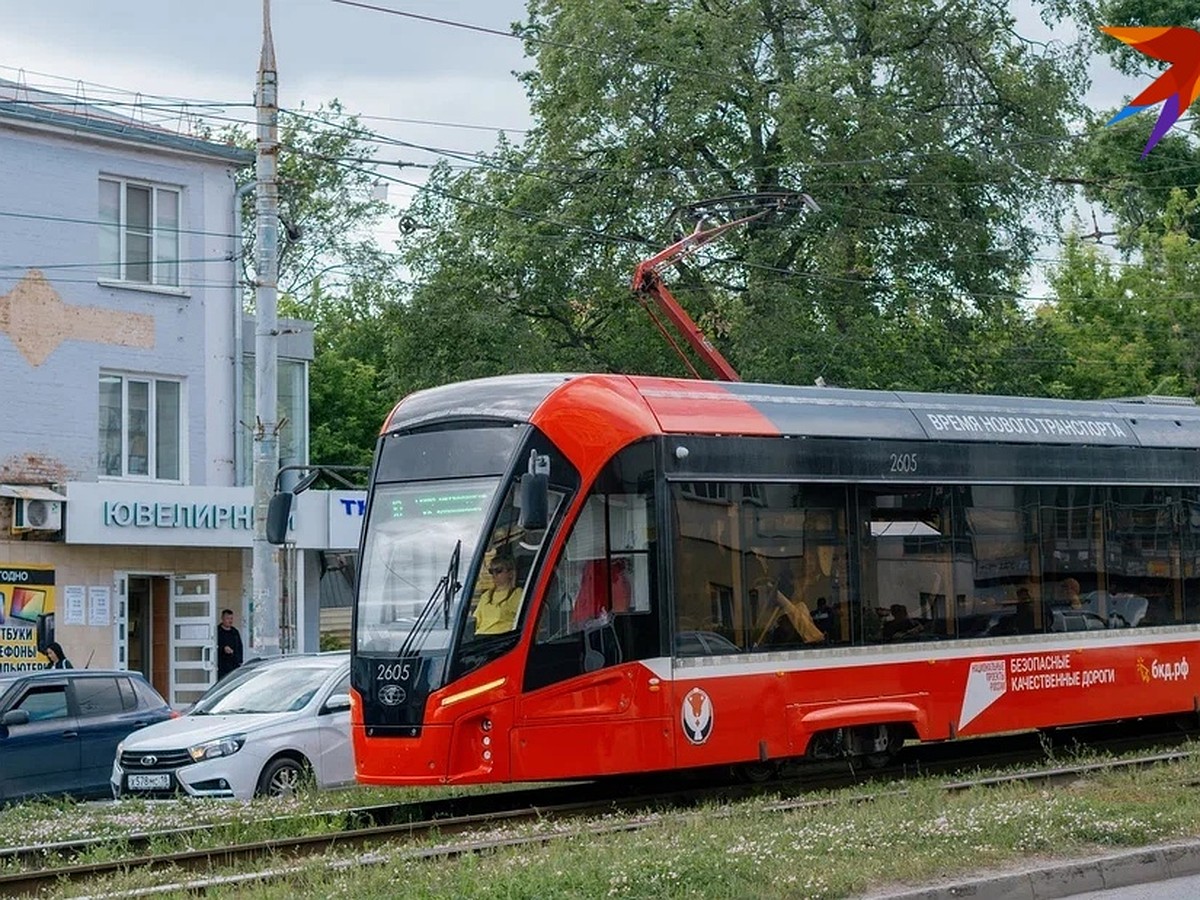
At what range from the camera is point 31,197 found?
2788 cm

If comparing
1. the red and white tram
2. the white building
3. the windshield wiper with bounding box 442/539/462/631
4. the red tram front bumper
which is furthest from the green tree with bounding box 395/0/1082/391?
the red tram front bumper

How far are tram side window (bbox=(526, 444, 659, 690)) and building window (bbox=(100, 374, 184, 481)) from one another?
52.9 ft

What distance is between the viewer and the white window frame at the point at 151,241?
94.8 ft

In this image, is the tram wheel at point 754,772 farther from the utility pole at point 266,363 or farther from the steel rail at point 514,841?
the utility pole at point 266,363

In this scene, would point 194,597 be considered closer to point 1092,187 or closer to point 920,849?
point 920,849

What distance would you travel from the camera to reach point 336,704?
57.5ft

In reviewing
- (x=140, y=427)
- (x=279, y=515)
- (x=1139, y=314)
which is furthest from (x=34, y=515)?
(x=1139, y=314)

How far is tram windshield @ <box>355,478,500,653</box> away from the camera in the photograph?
45.9 ft

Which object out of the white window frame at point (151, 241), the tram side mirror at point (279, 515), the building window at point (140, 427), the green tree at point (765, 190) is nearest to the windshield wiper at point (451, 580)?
the tram side mirror at point (279, 515)

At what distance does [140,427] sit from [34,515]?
3.42m

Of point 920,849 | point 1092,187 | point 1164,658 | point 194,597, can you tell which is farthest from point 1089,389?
point 920,849

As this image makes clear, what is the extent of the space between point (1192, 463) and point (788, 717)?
655 centimetres

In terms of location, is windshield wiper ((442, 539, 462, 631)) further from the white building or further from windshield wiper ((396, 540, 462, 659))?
the white building

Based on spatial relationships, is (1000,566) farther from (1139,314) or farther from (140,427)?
(1139,314)
